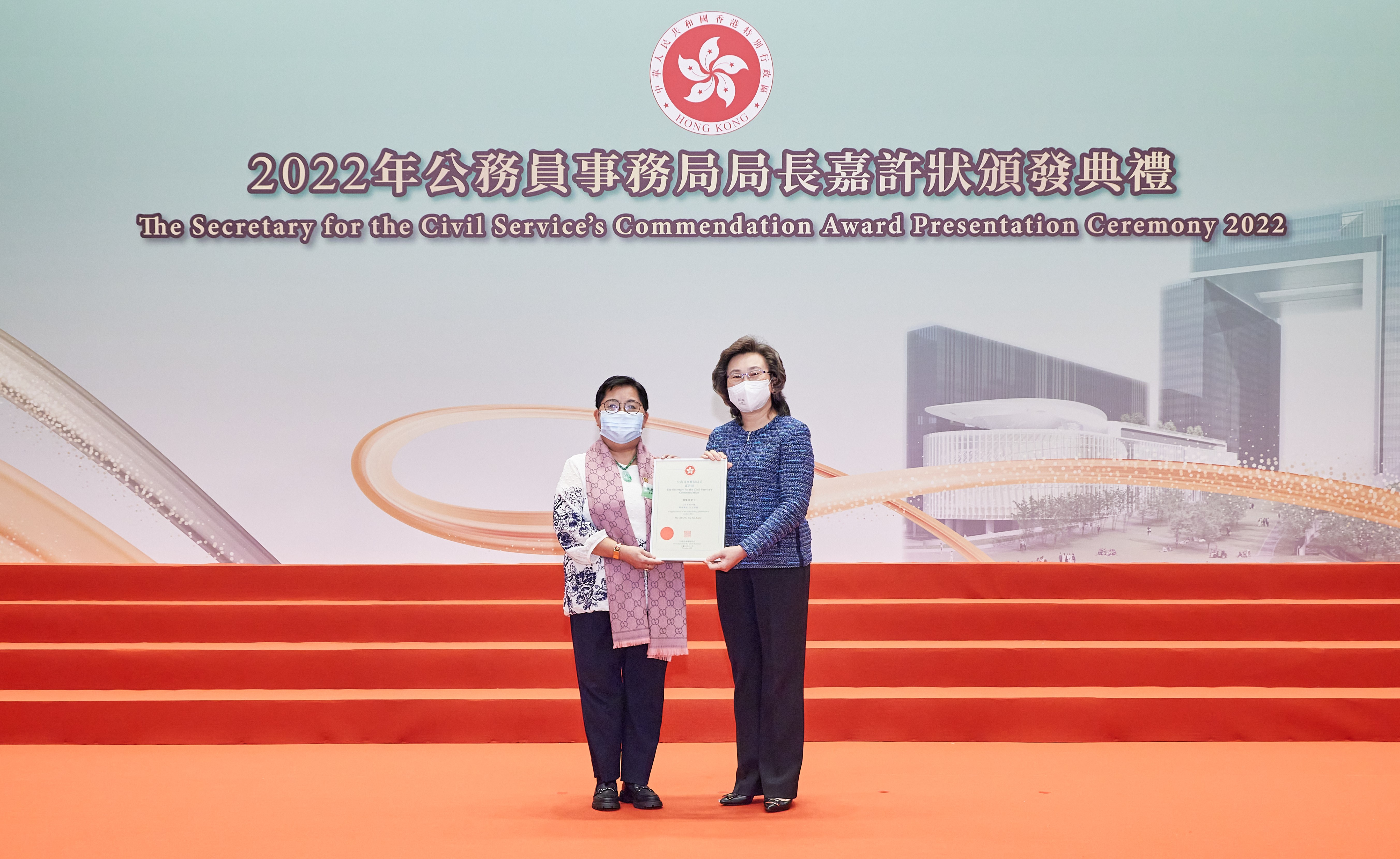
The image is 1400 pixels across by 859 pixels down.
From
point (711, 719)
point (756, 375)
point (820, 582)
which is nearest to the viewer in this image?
point (756, 375)

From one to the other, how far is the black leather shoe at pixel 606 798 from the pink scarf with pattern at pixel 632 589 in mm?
358

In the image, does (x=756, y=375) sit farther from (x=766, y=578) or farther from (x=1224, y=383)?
(x=1224, y=383)

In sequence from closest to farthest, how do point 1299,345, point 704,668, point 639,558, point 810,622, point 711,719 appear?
→ 1. point 639,558
2. point 711,719
3. point 704,668
4. point 810,622
5. point 1299,345

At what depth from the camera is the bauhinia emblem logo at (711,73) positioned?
4434 mm

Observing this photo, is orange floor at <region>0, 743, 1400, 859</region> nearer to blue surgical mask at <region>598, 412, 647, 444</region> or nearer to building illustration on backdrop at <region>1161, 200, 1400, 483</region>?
blue surgical mask at <region>598, 412, 647, 444</region>

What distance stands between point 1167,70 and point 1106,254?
857 millimetres

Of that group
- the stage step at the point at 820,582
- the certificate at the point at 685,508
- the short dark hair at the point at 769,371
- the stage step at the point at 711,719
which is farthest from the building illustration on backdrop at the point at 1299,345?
the certificate at the point at 685,508

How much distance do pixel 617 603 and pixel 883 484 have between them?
230cm

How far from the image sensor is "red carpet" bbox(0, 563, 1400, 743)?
3.33 metres

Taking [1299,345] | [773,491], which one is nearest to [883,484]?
[1299,345]

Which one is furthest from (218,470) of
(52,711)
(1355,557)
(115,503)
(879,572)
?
(1355,557)

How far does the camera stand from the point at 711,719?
3.34 m

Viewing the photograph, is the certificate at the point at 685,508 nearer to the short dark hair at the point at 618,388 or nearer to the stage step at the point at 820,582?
the short dark hair at the point at 618,388

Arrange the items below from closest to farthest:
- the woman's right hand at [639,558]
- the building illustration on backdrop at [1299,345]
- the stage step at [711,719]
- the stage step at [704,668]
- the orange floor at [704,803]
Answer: the orange floor at [704,803] < the woman's right hand at [639,558] < the stage step at [711,719] < the stage step at [704,668] < the building illustration on backdrop at [1299,345]
